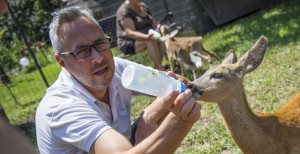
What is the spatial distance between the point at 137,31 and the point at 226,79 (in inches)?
149

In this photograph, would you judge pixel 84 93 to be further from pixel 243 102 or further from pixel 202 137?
pixel 202 137

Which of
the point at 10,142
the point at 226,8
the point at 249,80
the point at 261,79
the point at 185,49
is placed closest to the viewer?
the point at 10,142

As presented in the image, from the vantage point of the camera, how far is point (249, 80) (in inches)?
193

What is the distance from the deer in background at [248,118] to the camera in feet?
9.04

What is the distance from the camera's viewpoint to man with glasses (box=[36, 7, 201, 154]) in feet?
6.62

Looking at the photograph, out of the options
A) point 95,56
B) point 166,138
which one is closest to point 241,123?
A: point 166,138

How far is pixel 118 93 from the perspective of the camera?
9.69 ft

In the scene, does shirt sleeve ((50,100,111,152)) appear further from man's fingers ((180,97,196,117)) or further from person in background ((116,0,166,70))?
person in background ((116,0,166,70))

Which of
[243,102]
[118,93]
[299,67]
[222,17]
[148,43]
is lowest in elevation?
[222,17]

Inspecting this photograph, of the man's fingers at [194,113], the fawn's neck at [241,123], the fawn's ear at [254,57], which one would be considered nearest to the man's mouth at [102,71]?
the man's fingers at [194,113]

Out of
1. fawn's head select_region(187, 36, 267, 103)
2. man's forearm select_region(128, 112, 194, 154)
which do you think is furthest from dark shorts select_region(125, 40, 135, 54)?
man's forearm select_region(128, 112, 194, 154)

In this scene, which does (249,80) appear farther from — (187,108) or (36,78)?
(36,78)

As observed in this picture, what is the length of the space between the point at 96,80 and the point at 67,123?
490 millimetres

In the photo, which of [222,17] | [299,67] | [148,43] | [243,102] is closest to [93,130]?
[243,102]
